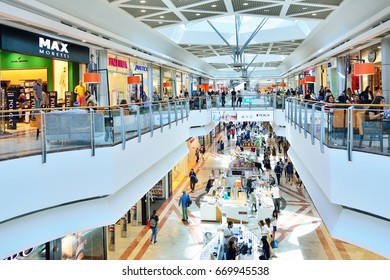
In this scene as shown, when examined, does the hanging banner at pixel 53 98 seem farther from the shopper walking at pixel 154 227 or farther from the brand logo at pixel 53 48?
the shopper walking at pixel 154 227

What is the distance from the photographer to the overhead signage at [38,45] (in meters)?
10.1

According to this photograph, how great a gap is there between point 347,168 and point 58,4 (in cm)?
878

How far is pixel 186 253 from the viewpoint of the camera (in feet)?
39.2

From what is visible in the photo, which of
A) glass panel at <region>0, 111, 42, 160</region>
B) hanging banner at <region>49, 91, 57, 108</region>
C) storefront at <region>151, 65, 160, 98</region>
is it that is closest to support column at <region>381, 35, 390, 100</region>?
A: hanging banner at <region>49, 91, 57, 108</region>

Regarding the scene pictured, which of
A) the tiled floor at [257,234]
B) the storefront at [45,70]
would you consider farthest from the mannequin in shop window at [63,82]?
the tiled floor at [257,234]

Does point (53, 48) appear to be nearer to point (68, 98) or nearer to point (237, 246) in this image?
point (68, 98)

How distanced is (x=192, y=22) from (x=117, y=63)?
3.87m

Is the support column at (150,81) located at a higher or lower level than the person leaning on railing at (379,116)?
higher

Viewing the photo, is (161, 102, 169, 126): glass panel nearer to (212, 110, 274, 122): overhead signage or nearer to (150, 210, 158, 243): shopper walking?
(150, 210, 158, 243): shopper walking

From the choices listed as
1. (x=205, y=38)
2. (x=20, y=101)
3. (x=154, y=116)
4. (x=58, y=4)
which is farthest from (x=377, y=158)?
(x=205, y=38)

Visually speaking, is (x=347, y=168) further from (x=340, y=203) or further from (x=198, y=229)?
(x=198, y=229)

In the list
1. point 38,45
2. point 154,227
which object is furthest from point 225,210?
point 38,45

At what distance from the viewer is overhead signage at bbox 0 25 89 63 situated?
10.1 meters

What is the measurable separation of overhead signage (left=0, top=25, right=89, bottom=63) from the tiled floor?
653 centimetres
